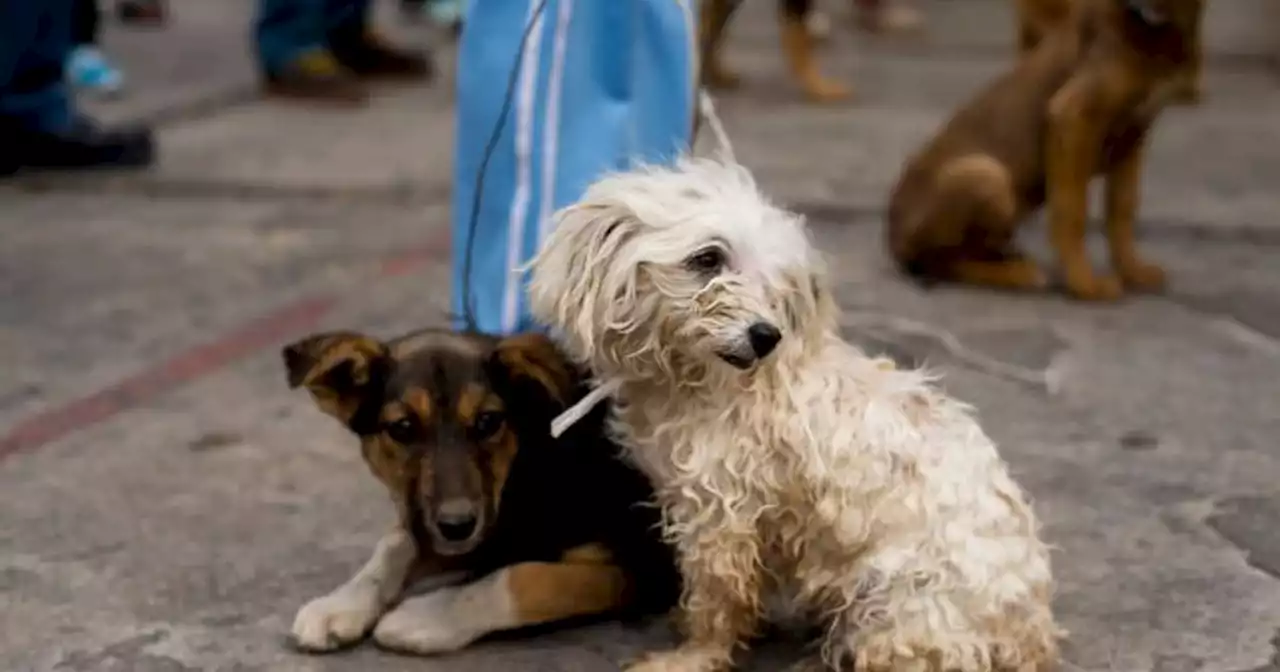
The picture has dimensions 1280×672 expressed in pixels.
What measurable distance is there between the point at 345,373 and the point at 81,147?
377 cm

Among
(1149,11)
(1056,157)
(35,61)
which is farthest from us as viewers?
(35,61)

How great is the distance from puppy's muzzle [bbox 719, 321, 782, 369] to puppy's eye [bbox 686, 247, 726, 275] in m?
0.09

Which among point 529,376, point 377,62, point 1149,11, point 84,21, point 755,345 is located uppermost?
point 1149,11

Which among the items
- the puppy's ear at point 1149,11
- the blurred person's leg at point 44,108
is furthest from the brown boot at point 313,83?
the puppy's ear at point 1149,11

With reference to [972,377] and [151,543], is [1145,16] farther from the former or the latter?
[151,543]

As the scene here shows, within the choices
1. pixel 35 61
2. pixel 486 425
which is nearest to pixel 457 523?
pixel 486 425

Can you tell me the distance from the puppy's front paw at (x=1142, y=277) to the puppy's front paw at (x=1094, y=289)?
10 cm

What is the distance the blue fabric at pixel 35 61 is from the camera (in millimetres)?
5328

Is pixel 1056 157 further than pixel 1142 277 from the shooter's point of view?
No

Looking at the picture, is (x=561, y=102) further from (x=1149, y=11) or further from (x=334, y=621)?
(x=1149, y=11)

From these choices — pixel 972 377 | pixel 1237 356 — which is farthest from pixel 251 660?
pixel 1237 356

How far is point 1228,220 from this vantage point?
500cm

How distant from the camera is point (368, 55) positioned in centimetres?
766

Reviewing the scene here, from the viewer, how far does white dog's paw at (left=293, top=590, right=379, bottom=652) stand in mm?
2281
